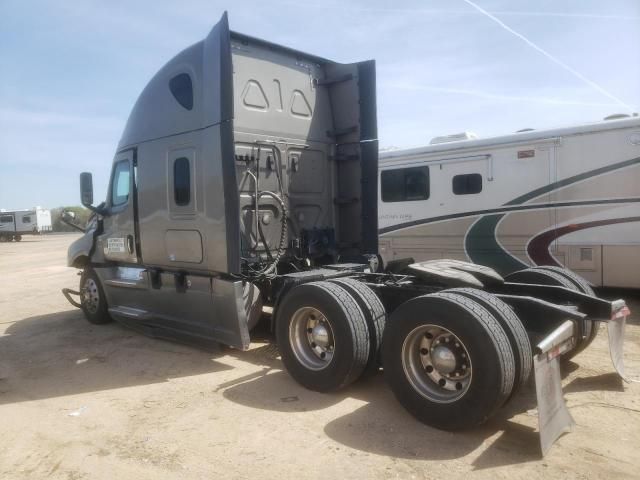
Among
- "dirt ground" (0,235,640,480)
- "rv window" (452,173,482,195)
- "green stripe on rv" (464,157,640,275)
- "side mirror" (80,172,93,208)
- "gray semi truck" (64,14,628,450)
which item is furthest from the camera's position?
"rv window" (452,173,482,195)

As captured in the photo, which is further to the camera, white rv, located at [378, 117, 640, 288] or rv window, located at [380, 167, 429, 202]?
rv window, located at [380, 167, 429, 202]

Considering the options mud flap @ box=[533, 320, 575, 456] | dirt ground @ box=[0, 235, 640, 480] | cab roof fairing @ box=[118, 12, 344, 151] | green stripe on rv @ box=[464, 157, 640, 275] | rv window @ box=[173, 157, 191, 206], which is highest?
cab roof fairing @ box=[118, 12, 344, 151]

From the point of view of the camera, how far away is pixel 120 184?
713cm

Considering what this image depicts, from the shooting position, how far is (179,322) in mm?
6066

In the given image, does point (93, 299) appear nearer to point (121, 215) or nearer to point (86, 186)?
point (121, 215)

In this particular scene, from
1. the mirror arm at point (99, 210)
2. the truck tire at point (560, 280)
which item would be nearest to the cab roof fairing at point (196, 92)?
the mirror arm at point (99, 210)

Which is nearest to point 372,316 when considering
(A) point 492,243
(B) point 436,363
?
(B) point 436,363

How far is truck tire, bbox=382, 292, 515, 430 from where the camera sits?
342cm

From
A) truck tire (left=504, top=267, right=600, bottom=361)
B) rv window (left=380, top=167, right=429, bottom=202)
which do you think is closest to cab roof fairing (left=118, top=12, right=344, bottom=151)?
truck tire (left=504, top=267, right=600, bottom=361)

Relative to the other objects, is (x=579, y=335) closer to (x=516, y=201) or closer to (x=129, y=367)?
(x=129, y=367)

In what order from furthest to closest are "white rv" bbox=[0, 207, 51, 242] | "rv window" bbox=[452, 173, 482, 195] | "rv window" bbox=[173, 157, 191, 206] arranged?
"white rv" bbox=[0, 207, 51, 242]
"rv window" bbox=[452, 173, 482, 195]
"rv window" bbox=[173, 157, 191, 206]

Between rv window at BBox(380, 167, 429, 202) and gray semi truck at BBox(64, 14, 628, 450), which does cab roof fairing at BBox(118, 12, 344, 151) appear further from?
rv window at BBox(380, 167, 429, 202)

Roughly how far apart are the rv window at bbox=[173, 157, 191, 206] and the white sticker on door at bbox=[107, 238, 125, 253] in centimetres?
159

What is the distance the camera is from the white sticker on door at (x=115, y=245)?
707 cm
